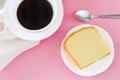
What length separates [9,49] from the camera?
0.73 metres

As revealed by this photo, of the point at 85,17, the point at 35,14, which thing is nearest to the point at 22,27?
the point at 35,14

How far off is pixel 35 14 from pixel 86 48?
17 cm

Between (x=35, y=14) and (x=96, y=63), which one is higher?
(x=35, y=14)

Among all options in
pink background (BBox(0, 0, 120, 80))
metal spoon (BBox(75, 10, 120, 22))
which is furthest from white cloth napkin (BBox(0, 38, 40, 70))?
metal spoon (BBox(75, 10, 120, 22))

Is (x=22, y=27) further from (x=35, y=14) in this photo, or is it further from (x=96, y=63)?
(x=96, y=63)

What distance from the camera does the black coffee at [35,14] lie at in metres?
0.67

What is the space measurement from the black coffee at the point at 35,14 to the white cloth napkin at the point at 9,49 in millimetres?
62

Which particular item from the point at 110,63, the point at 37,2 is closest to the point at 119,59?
the point at 110,63

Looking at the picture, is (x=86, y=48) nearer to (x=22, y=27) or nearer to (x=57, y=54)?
(x=57, y=54)

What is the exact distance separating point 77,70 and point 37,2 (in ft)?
0.71

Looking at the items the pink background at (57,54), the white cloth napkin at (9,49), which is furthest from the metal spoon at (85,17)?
the white cloth napkin at (9,49)

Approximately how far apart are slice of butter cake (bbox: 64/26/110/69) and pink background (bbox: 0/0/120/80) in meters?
0.03

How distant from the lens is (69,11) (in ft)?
2.45

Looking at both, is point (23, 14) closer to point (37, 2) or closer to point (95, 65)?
point (37, 2)
